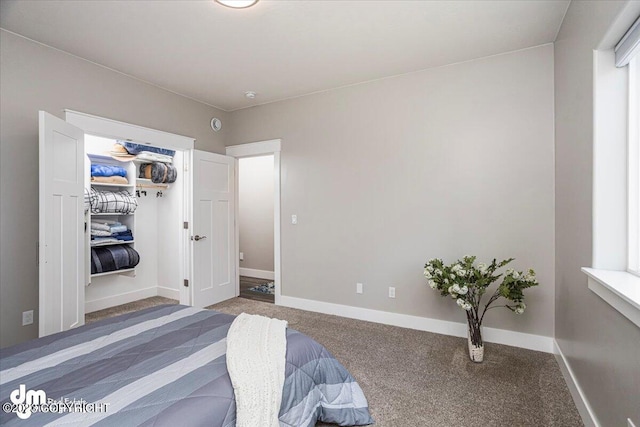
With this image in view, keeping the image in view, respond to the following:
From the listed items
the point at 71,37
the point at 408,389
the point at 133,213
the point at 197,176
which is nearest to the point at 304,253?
the point at 197,176

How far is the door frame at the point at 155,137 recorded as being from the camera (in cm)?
304

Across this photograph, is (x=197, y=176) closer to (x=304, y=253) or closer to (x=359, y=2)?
(x=304, y=253)

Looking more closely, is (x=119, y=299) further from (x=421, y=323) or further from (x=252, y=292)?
(x=421, y=323)

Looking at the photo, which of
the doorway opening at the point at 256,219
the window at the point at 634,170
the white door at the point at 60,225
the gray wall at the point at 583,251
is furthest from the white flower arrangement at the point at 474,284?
the doorway opening at the point at 256,219

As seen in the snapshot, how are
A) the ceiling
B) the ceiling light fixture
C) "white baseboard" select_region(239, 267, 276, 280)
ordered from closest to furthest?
the ceiling light fixture < the ceiling < "white baseboard" select_region(239, 267, 276, 280)

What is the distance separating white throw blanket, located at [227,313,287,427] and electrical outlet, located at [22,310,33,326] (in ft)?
7.27

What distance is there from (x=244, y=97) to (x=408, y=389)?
3717 millimetres

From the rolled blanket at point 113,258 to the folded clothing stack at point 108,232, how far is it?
117 millimetres

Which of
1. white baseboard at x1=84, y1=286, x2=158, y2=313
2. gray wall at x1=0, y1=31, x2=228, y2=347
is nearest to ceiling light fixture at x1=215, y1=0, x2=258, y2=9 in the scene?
gray wall at x1=0, y1=31, x2=228, y2=347

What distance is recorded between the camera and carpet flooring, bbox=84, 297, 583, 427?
1891 mm

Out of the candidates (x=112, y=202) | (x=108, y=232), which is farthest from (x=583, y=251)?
(x=108, y=232)

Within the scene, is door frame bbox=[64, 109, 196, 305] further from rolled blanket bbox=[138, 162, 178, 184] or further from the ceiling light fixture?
the ceiling light fixture

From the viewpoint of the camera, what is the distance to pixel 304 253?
403 cm

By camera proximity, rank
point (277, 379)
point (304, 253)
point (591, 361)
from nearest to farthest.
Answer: point (277, 379) < point (591, 361) < point (304, 253)
